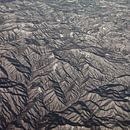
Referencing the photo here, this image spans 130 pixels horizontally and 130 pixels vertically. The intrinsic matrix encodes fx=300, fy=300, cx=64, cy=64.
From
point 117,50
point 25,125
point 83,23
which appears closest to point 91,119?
point 25,125

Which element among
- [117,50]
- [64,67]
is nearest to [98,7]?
[117,50]

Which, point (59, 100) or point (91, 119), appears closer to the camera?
point (91, 119)

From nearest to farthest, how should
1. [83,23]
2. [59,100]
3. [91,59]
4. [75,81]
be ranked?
1. [59,100]
2. [75,81]
3. [91,59]
4. [83,23]

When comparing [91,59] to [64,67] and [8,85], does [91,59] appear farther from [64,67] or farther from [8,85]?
[8,85]

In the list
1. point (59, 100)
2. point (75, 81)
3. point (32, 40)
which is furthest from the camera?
point (32, 40)

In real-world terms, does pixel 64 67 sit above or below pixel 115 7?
above

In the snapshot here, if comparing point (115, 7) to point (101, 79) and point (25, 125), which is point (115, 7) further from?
point (25, 125)
